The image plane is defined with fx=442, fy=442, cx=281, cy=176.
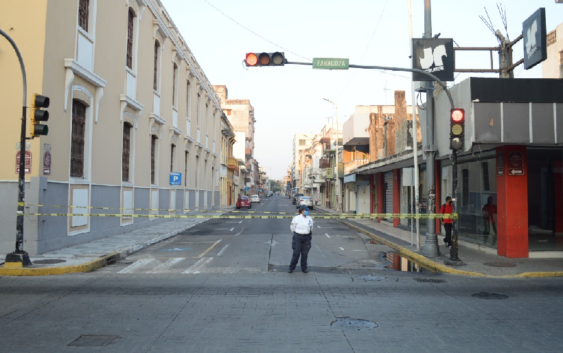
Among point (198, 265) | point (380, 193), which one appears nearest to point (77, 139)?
point (198, 265)

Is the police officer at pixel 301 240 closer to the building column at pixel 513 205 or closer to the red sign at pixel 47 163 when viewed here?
the building column at pixel 513 205

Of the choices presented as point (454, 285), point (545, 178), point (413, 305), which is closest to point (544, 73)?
point (545, 178)

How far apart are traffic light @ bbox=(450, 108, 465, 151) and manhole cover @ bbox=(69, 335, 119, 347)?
32.5 feet

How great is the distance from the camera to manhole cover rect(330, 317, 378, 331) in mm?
6464

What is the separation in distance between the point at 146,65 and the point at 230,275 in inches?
635

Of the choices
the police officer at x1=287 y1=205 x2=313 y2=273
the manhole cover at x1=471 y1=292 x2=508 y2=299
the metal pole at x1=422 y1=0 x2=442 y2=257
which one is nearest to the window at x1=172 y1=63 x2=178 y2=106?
the metal pole at x1=422 y1=0 x2=442 y2=257

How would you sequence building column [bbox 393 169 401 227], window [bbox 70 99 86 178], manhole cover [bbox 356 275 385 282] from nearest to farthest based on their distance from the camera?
manhole cover [bbox 356 275 385 282] → window [bbox 70 99 86 178] → building column [bbox 393 169 401 227]

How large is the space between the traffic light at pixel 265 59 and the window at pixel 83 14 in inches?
308

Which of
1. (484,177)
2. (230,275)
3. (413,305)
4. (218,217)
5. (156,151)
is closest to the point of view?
(413,305)

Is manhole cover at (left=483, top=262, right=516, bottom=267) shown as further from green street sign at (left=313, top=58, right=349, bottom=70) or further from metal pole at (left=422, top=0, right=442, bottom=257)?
green street sign at (left=313, top=58, right=349, bottom=70)

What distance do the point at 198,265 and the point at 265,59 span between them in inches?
233

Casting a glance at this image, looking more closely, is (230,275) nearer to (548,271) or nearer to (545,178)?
(548,271)

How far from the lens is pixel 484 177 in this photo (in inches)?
596

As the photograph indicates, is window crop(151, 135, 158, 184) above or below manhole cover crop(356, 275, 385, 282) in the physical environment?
above
